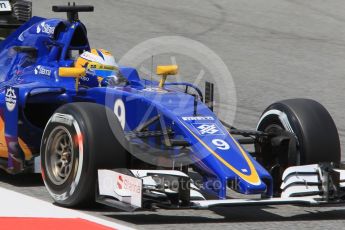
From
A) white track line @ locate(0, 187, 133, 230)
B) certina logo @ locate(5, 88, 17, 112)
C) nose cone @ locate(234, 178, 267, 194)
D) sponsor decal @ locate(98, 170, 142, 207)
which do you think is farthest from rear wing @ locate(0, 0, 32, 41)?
nose cone @ locate(234, 178, 267, 194)

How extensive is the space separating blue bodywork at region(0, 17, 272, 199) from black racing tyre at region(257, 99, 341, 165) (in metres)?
0.68

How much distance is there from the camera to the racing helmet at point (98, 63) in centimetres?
955

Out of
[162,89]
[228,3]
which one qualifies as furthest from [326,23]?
[162,89]

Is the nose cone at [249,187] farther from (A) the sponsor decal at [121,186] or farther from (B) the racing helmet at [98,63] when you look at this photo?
(B) the racing helmet at [98,63]

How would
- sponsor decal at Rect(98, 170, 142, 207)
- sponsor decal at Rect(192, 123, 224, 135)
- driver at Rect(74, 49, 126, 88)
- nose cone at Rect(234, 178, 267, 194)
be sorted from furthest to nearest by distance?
driver at Rect(74, 49, 126, 88) < sponsor decal at Rect(192, 123, 224, 135) < nose cone at Rect(234, 178, 267, 194) < sponsor decal at Rect(98, 170, 142, 207)

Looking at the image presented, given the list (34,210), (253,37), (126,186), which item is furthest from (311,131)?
(253,37)

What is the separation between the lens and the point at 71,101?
927 centimetres

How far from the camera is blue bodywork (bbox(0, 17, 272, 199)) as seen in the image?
7.98 metres

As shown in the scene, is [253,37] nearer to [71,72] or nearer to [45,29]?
[45,29]

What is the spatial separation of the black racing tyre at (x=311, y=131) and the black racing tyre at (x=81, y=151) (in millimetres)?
1626

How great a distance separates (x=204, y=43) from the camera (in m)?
18.8

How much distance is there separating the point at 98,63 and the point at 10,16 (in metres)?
2.14

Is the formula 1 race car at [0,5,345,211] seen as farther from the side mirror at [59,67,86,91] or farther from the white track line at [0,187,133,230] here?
the white track line at [0,187,133,230]

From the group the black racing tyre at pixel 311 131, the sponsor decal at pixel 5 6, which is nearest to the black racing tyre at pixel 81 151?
the black racing tyre at pixel 311 131
